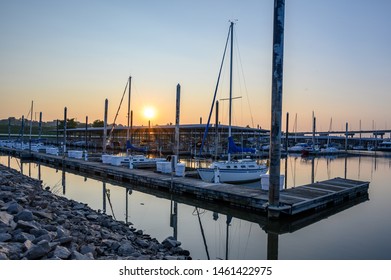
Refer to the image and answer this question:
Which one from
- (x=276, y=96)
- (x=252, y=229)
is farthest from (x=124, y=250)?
(x=276, y=96)

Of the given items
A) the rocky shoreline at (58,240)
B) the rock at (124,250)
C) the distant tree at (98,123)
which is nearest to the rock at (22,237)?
the rocky shoreline at (58,240)

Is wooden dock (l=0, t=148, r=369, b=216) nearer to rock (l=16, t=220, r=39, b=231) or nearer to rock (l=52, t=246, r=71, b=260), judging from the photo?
rock (l=52, t=246, r=71, b=260)

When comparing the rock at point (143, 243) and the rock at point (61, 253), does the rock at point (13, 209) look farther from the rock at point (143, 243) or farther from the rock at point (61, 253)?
the rock at point (143, 243)

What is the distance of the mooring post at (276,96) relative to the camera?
1076cm

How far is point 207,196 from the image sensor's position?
1492cm

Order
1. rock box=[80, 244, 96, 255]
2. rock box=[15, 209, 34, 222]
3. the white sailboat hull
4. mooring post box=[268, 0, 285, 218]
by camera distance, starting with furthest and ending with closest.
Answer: the white sailboat hull, mooring post box=[268, 0, 285, 218], rock box=[15, 209, 34, 222], rock box=[80, 244, 96, 255]

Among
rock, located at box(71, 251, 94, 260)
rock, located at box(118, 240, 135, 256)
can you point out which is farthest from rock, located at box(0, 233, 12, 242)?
rock, located at box(118, 240, 135, 256)

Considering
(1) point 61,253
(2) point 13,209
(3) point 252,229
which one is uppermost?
(2) point 13,209

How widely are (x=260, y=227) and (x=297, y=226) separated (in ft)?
4.70

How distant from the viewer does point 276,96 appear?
11.1 meters

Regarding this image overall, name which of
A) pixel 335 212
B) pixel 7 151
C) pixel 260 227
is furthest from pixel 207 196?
pixel 7 151

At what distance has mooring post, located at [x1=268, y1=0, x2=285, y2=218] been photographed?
35.3 ft

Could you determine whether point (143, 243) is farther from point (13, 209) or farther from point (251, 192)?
point (251, 192)

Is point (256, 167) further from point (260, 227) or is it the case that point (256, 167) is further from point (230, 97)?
point (260, 227)
